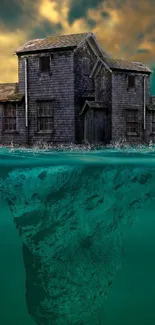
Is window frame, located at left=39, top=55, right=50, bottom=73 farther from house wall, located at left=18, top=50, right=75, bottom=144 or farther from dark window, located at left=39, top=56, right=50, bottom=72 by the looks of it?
house wall, located at left=18, top=50, right=75, bottom=144

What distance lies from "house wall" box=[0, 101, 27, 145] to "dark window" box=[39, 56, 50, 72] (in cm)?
227

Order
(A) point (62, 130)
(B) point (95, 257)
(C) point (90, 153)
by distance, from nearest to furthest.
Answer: (B) point (95, 257), (C) point (90, 153), (A) point (62, 130)

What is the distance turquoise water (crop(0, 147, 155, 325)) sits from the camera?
333 inches

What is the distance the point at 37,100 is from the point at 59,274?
15.1 metres

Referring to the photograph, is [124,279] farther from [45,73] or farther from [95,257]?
[45,73]

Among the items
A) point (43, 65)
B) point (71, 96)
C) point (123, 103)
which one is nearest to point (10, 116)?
point (43, 65)

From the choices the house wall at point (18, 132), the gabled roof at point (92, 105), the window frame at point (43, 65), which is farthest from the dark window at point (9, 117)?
the gabled roof at point (92, 105)

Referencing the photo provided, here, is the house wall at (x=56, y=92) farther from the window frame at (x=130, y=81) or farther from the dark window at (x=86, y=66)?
the window frame at (x=130, y=81)

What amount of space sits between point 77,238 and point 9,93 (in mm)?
13539

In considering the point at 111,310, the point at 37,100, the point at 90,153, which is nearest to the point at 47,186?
the point at 90,153

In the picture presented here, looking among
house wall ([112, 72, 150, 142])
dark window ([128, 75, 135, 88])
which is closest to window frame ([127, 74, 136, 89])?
dark window ([128, 75, 135, 88])

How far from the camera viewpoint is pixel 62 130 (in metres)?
23.3

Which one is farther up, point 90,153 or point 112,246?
point 90,153

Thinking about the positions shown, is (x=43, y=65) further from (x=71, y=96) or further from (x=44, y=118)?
(x=44, y=118)
